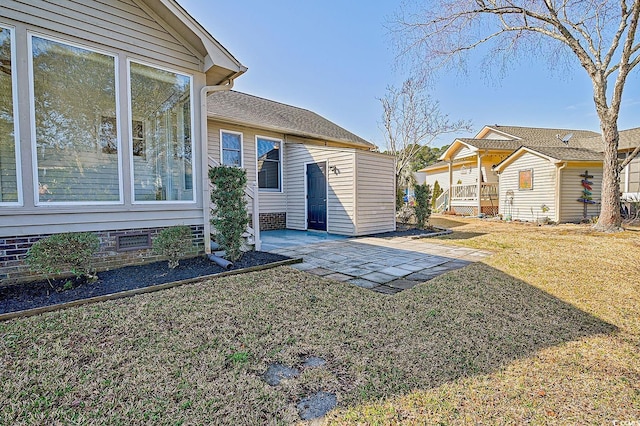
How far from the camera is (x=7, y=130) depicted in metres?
3.68

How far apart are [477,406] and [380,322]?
1.15 meters

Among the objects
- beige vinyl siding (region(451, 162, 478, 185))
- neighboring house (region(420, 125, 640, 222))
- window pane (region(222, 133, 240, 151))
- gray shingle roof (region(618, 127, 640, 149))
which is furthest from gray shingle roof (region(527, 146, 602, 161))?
window pane (region(222, 133, 240, 151))

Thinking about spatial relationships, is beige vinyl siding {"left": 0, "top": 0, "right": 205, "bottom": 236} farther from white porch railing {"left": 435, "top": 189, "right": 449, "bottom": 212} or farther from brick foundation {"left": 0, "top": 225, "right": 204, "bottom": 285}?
white porch railing {"left": 435, "top": 189, "right": 449, "bottom": 212}

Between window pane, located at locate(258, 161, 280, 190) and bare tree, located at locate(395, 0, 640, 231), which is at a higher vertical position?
bare tree, located at locate(395, 0, 640, 231)

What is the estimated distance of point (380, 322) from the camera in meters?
2.83

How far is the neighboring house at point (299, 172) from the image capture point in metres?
8.26

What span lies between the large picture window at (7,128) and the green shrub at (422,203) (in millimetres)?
8918

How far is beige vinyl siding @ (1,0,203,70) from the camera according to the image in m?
3.67

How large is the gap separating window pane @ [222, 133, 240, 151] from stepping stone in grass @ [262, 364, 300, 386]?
25.3 ft

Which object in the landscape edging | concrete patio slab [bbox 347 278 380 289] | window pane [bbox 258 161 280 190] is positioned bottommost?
concrete patio slab [bbox 347 278 380 289]

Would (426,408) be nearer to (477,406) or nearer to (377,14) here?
(477,406)

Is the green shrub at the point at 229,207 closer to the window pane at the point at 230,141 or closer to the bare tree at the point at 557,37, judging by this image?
the window pane at the point at 230,141

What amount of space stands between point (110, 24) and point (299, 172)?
6.05 metres

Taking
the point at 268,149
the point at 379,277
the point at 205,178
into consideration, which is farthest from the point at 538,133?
the point at 205,178
